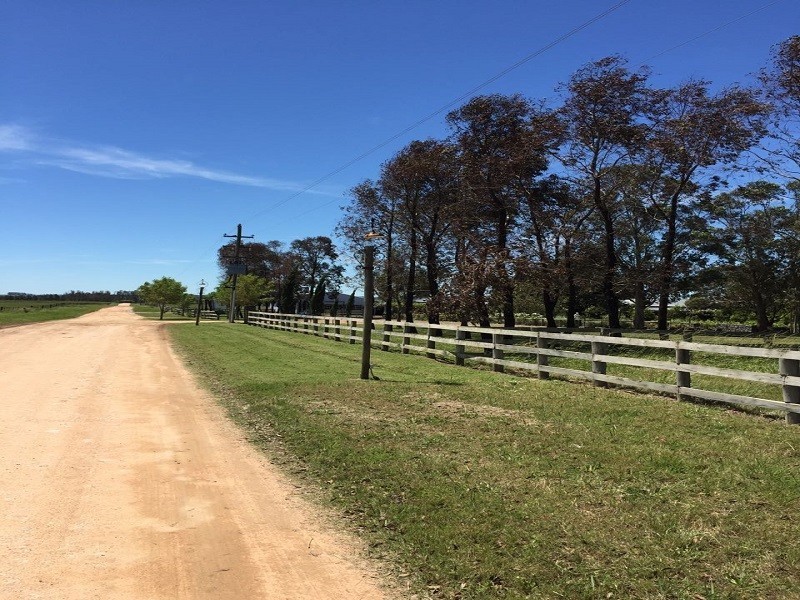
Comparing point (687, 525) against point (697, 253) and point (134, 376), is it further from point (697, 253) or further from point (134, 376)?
point (697, 253)

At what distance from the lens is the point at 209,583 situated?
12.2 feet

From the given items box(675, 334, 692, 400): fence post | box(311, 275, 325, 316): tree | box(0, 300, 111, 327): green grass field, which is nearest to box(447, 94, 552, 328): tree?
box(675, 334, 692, 400): fence post

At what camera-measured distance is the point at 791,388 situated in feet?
24.5

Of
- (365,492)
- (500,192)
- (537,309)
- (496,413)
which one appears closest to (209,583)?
(365,492)

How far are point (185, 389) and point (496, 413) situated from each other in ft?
22.1

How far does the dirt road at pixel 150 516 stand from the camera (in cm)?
371

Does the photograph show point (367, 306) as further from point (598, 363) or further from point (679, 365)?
point (679, 365)

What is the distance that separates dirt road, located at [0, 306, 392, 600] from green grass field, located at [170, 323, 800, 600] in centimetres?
50

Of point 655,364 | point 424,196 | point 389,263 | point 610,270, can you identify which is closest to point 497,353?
point 655,364

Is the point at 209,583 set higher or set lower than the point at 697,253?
lower

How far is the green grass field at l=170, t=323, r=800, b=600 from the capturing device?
12.1ft

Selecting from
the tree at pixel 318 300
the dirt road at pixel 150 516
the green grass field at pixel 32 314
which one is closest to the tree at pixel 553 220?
the dirt road at pixel 150 516

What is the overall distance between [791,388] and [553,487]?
4.34 m

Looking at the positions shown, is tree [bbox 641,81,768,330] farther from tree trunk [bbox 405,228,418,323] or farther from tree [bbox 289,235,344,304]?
tree [bbox 289,235,344,304]
